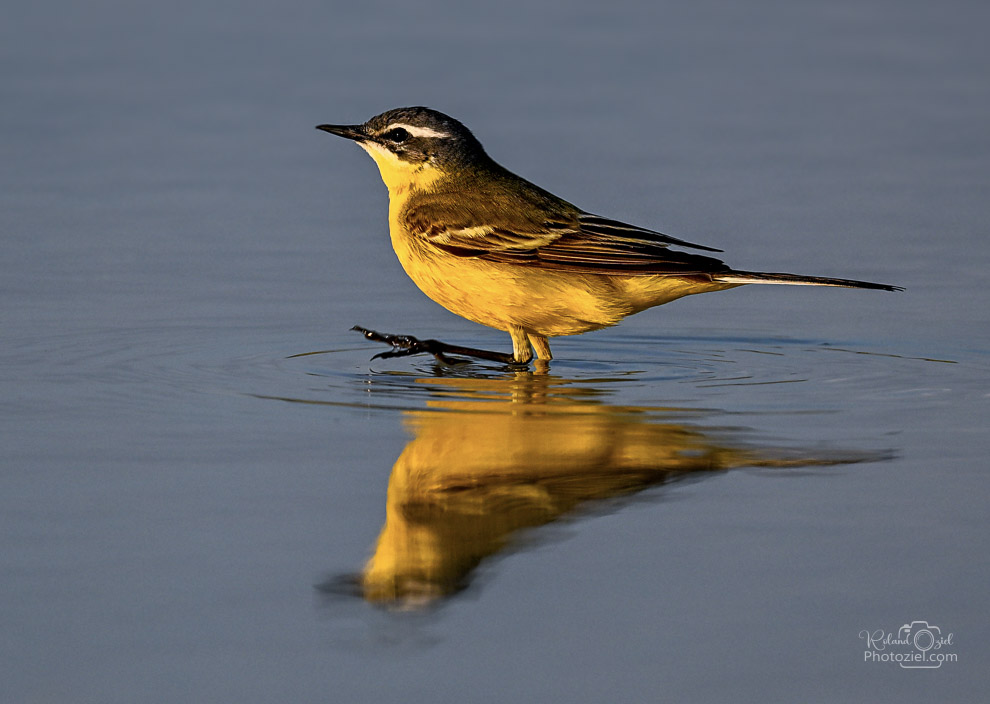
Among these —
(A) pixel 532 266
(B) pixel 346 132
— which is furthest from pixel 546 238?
(B) pixel 346 132

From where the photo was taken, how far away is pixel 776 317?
10.8 meters

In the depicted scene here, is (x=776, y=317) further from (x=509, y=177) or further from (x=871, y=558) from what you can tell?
(x=871, y=558)

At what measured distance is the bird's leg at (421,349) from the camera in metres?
9.90

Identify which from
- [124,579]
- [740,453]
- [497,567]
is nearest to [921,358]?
[740,453]

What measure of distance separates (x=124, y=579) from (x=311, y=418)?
2.49m

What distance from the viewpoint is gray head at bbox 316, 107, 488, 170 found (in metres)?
10.7

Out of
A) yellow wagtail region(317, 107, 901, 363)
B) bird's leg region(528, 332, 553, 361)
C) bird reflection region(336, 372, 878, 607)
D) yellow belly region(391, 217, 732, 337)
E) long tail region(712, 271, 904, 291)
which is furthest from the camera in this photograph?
bird's leg region(528, 332, 553, 361)

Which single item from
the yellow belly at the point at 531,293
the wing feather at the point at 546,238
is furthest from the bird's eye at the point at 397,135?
the yellow belly at the point at 531,293

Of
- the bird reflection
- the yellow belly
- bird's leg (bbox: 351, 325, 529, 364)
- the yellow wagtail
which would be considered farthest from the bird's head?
the bird reflection

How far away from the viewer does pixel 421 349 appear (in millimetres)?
9977

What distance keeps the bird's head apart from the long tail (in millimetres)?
2301

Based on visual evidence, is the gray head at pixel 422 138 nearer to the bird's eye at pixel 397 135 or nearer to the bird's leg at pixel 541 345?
the bird's eye at pixel 397 135

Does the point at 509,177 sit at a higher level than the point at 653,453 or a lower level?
higher

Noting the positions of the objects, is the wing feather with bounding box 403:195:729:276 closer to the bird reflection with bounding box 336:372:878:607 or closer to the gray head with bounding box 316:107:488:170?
the gray head with bounding box 316:107:488:170
